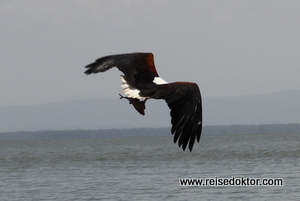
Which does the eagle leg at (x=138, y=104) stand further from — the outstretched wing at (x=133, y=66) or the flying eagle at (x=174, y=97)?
the outstretched wing at (x=133, y=66)

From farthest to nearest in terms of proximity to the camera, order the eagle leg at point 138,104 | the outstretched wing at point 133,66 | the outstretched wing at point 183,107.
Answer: the outstretched wing at point 133,66 → the eagle leg at point 138,104 → the outstretched wing at point 183,107

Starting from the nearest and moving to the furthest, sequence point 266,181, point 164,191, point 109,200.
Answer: point 109,200, point 164,191, point 266,181

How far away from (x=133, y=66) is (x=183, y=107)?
177cm

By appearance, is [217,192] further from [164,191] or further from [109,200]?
[109,200]

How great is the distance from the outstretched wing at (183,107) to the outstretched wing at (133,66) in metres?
0.80

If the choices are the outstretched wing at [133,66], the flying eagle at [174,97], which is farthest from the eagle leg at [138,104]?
the outstretched wing at [133,66]

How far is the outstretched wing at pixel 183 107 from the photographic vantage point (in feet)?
33.7

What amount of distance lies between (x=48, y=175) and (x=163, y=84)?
135ft

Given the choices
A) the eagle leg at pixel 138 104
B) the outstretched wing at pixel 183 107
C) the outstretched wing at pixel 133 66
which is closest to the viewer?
the outstretched wing at pixel 183 107

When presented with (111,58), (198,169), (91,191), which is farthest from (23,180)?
(111,58)

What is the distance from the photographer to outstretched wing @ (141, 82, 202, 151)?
10.3 m

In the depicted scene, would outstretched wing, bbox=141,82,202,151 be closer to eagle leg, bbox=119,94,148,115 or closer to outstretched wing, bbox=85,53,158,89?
eagle leg, bbox=119,94,148,115

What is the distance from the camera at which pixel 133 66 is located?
39.3 ft

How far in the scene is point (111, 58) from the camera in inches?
468
